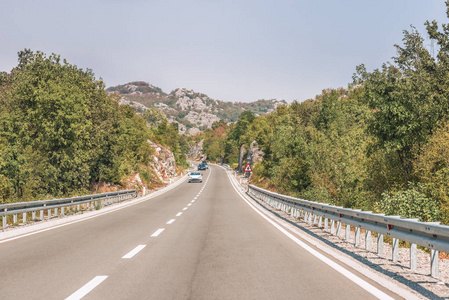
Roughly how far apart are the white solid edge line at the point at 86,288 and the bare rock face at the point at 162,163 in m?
50.0

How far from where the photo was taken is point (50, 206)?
14109 mm

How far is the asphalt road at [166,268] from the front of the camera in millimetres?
4582

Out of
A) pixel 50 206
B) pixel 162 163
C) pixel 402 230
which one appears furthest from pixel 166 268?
pixel 162 163

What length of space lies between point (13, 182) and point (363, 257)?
2281cm

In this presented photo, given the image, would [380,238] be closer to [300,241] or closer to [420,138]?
[300,241]

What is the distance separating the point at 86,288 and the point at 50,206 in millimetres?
10594

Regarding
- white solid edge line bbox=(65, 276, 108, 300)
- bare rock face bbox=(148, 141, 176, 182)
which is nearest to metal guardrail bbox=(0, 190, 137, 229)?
white solid edge line bbox=(65, 276, 108, 300)

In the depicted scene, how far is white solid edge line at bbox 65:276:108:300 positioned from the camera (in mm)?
4363

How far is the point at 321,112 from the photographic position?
160 feet

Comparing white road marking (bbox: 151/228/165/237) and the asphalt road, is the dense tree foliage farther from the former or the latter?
the asphalt road

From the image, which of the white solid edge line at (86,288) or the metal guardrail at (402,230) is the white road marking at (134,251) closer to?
the white solid edge line at (86,288)

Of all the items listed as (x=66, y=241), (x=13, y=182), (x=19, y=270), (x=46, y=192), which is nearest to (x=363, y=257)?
(x=19, y=270)

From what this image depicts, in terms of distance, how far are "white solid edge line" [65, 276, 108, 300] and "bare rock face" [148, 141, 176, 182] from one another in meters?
50.0

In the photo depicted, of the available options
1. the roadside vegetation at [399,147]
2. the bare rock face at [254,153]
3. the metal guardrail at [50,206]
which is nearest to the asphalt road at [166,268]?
the metal guardrail at [50,206]
